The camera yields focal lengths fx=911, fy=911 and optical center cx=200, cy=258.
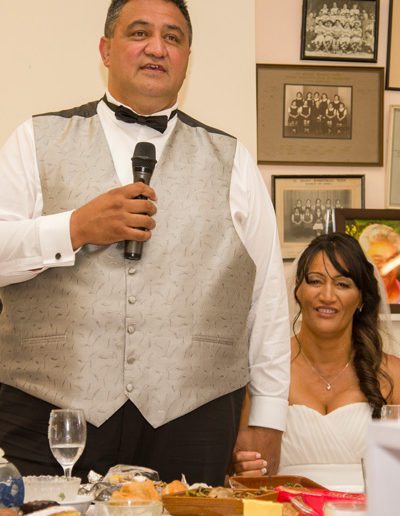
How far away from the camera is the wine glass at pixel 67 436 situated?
160 centimetres

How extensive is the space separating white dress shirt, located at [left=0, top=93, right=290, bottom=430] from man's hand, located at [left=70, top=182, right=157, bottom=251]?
0.15 m

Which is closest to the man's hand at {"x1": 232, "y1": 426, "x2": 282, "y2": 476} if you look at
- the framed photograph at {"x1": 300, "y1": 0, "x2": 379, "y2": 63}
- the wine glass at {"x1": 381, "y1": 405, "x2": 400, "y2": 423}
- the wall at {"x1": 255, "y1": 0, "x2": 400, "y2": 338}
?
the wine glass at {"x1": 381, "y1": 405, "x2": 400, "y2": 423}

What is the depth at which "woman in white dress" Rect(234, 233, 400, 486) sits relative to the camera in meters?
3.37

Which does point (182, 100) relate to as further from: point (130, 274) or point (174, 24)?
point (130, 274)

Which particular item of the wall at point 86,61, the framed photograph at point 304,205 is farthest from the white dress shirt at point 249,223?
the framed photograph at point 304,205

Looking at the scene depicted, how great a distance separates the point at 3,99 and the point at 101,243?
1419 millimetres

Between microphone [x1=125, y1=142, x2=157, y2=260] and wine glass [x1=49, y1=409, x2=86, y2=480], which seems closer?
wine glass [x1=49, y1=409, x2=86, y2=480]

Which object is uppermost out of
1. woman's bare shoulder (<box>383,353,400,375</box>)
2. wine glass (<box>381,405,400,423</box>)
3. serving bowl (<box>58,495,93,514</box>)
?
wine glass (<box>381,405,400,423</box>)

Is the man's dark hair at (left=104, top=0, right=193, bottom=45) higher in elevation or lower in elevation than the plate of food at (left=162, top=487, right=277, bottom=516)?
higher

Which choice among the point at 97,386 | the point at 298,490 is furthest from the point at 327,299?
the point at 298,490

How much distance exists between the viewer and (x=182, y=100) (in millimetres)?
3375

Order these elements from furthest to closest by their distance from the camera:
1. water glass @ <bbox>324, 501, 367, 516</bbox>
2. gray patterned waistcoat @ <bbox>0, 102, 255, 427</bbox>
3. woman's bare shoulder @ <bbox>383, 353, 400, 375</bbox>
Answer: woman's bare shoulder @ <bbox>383, 353, 400, 375</bbox>
gray patterned waistcoat @ <bbox>0, 102, 255, 427</bbox>
water glass @ <bbox>324, 501, 367, 516</bbox>

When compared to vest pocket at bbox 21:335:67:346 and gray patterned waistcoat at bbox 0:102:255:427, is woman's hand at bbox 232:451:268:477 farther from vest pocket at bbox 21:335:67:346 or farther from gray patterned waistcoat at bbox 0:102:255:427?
vest pocket at bbox 21:335:67:346

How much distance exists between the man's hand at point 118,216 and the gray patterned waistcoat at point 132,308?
117 millimetres
